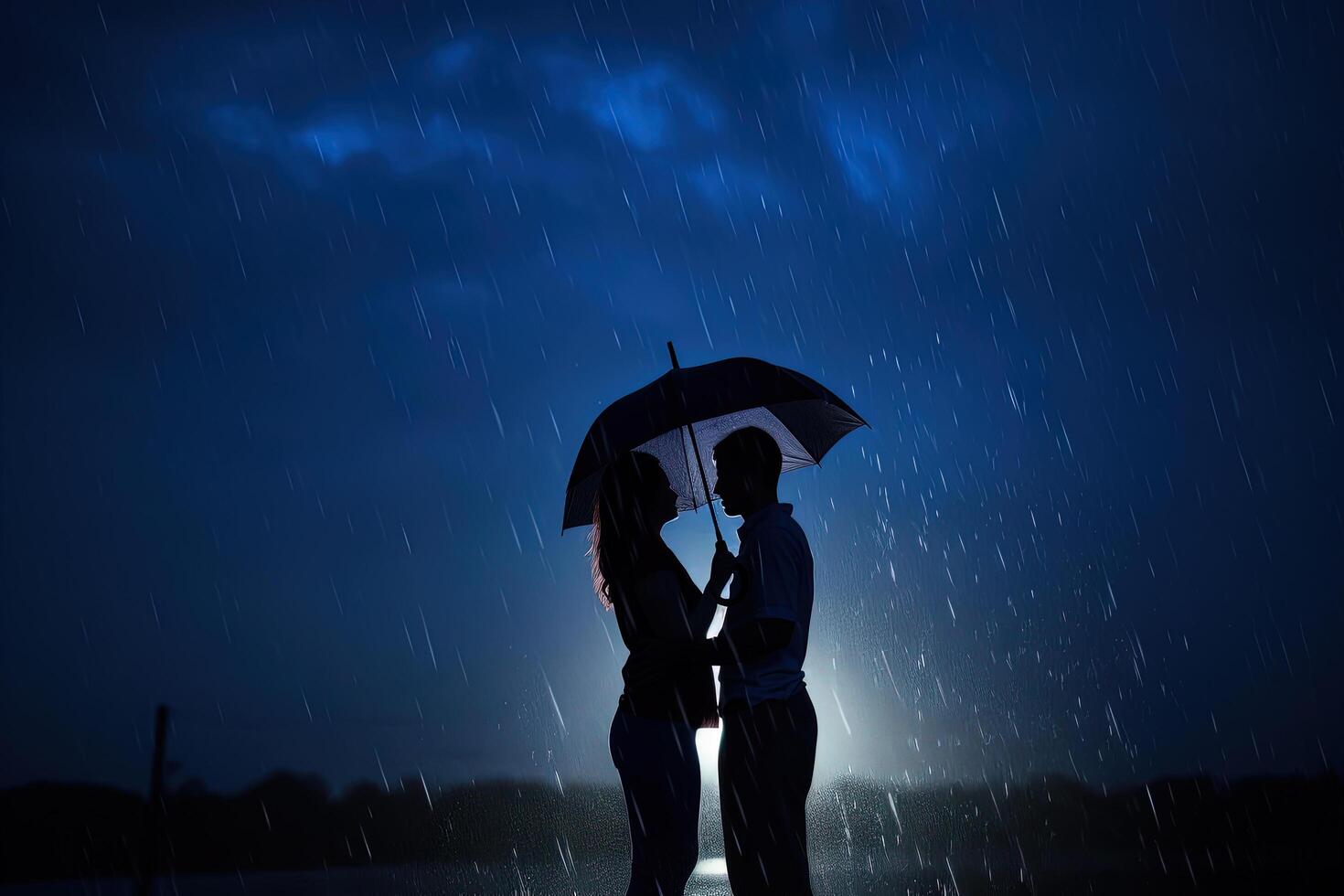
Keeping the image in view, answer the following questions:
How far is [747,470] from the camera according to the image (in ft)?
11.4

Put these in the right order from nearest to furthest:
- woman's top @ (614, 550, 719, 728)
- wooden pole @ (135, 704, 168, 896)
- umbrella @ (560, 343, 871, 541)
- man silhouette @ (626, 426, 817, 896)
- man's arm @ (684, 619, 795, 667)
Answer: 1. man silhouette @ (626, 426, 817, 896)
2. man's arm @ (684, 619, 795, 667)
3. woman's top @ (614, 550, 719, 728)
4. umbrella @ (560, 343, 871, 541)
5. wooden pole @ (135, 704, 168, 896)

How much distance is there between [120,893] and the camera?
141625mm

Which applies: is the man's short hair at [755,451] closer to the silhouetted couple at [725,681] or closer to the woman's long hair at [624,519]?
the silhouetted couple at [725,681]

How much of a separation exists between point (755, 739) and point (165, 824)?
188 meters

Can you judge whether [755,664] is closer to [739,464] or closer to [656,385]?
[739,464]

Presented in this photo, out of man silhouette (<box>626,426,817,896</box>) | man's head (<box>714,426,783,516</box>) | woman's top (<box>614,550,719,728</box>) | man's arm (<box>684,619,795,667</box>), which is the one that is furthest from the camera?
man's head (<box>714,426,783,516</box>)

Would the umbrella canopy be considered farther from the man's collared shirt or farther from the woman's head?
the man's collared shirt

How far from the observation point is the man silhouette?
10.1 ft

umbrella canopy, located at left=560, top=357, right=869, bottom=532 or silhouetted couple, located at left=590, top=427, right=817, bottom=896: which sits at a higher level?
umbrella canopy, located at left=560, top=357, right=869, bottom=532

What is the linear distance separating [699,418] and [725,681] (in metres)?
1.28

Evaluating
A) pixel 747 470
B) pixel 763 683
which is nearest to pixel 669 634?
pixel 763 683

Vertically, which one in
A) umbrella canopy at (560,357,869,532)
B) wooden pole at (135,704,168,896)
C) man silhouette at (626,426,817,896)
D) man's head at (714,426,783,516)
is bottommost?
wooden pole at (135,704,168,896)

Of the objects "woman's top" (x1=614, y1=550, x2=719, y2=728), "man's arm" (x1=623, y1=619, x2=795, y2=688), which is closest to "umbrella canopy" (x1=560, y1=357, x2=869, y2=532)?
"woman's top" (x1=614, y1=550, x2=719, y2=728)

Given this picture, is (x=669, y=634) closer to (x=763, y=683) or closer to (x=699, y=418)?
(x=763, y=683)
